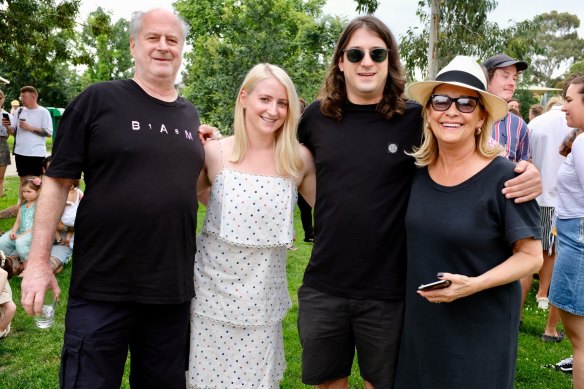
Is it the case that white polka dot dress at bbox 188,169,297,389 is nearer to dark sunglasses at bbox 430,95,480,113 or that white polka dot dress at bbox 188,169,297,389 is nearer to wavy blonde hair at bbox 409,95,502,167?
wavy blonde hair at bbox 409,95,502,167

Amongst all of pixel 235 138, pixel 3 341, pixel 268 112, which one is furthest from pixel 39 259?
pixel 3 341

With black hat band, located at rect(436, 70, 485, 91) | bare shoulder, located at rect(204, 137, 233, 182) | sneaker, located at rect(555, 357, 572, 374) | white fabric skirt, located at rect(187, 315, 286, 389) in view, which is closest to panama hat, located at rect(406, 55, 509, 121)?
black hat band, located at rect(436, 70, 485, 91)

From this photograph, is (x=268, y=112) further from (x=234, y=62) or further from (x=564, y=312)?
(x=234, y=62)

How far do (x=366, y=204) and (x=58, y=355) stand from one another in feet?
10.5

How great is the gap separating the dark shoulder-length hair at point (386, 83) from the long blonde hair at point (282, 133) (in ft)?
0.66

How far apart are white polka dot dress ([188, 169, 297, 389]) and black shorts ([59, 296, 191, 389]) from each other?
134mm

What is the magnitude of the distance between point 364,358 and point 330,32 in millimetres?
20170

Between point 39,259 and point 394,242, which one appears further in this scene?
A: point 394,242

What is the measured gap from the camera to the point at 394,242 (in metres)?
2.72

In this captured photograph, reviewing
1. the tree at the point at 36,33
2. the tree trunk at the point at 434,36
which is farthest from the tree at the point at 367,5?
the tree at the point at 36,33

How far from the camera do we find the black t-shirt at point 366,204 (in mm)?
2717

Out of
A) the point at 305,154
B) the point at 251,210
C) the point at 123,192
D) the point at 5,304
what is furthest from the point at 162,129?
the point at 5,304

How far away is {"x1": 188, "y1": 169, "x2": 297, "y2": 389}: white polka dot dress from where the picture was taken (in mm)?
2762

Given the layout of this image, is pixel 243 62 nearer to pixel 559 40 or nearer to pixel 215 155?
pixel 215 155
